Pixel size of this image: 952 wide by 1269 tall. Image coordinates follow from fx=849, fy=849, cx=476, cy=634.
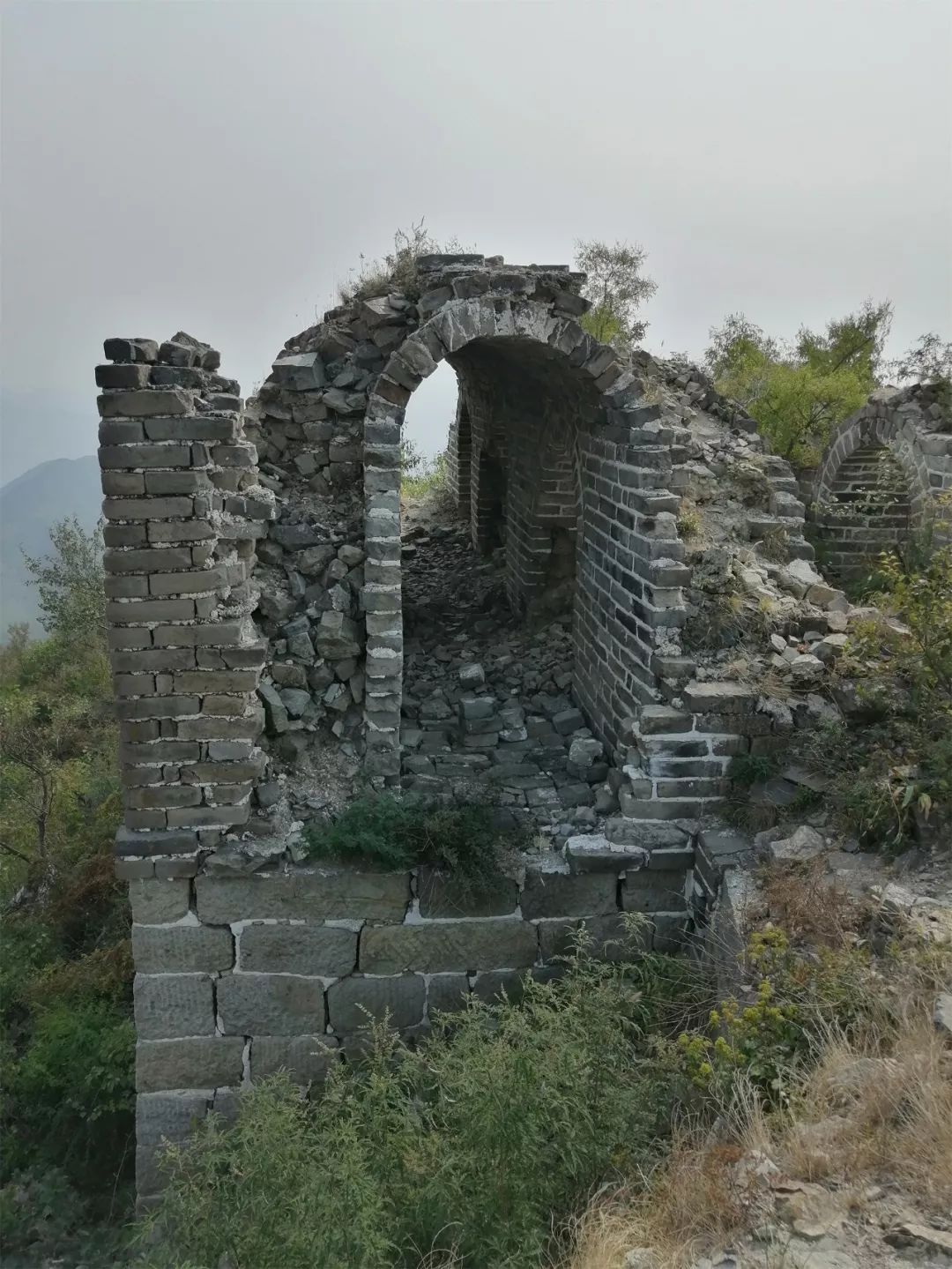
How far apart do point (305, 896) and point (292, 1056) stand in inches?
34.6

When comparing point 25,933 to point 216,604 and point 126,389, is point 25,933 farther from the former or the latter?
point 126,389

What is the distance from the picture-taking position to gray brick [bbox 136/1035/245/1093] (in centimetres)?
419

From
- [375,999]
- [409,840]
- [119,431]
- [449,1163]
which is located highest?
[119,431]

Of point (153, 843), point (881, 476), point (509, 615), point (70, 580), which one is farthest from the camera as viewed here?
point (70, 580)

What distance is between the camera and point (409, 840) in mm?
4078

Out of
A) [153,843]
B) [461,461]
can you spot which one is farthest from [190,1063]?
[461,461]

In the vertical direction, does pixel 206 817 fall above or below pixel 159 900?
above

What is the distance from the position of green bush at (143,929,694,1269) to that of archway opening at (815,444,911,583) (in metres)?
8.19

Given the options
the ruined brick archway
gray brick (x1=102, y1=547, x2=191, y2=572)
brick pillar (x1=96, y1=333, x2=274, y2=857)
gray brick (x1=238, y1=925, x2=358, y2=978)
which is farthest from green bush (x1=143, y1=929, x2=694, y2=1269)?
the ruined brick archway

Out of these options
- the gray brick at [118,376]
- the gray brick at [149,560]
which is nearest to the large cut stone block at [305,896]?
the gray brick at [149,560]

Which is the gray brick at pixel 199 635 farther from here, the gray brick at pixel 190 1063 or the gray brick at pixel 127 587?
the gray brick at pixel 190 1063

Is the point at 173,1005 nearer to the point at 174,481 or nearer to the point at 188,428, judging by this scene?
the point at 174,481

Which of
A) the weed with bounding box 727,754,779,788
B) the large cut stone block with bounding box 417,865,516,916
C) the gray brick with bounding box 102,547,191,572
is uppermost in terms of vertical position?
the gray brick with bounding box 102,547,191,572

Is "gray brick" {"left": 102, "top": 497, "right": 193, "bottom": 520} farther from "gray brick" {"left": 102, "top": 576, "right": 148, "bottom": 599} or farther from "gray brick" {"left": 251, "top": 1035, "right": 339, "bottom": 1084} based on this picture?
"gray brick" {"left": 251, "top": 1035, "right": 339, "bottom": 1084}
